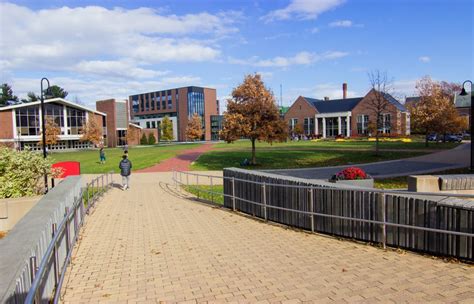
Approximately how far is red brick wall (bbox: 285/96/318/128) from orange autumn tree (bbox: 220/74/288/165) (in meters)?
64.3

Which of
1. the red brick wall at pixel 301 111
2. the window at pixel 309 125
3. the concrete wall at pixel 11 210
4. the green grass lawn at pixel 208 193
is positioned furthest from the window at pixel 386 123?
the concrete wall at pixel 11 210

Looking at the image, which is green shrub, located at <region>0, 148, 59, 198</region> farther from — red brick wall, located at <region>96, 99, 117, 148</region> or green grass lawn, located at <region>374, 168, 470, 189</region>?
red brick wall, located at <region>96, 99, 117, 148</region>

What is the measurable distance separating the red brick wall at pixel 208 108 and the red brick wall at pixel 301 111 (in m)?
28.4

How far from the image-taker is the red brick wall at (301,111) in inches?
3492

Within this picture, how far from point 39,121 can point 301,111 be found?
2245 inches

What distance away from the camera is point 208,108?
368 feet

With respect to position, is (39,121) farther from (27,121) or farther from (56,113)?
(56,113)

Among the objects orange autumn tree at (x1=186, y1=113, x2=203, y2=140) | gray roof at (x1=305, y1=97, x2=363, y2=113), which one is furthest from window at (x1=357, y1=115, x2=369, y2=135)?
orange autumn tree at (x1=186, y1=113, x2=203, y2=140)

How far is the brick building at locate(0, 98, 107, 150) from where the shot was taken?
5778 cm

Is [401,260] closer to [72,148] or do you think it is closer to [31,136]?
[31,136]

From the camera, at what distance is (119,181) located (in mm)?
19797

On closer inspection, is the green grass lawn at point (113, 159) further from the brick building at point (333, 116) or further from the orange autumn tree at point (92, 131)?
the brick building at point (333, 116)

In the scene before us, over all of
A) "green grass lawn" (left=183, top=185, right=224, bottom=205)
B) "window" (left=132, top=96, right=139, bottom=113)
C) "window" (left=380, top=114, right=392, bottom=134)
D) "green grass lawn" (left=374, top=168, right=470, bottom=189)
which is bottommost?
"green grass lawn" (left=183, top=185, right=224, bottom=205)

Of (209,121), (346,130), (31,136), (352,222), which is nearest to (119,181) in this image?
(352,222)
